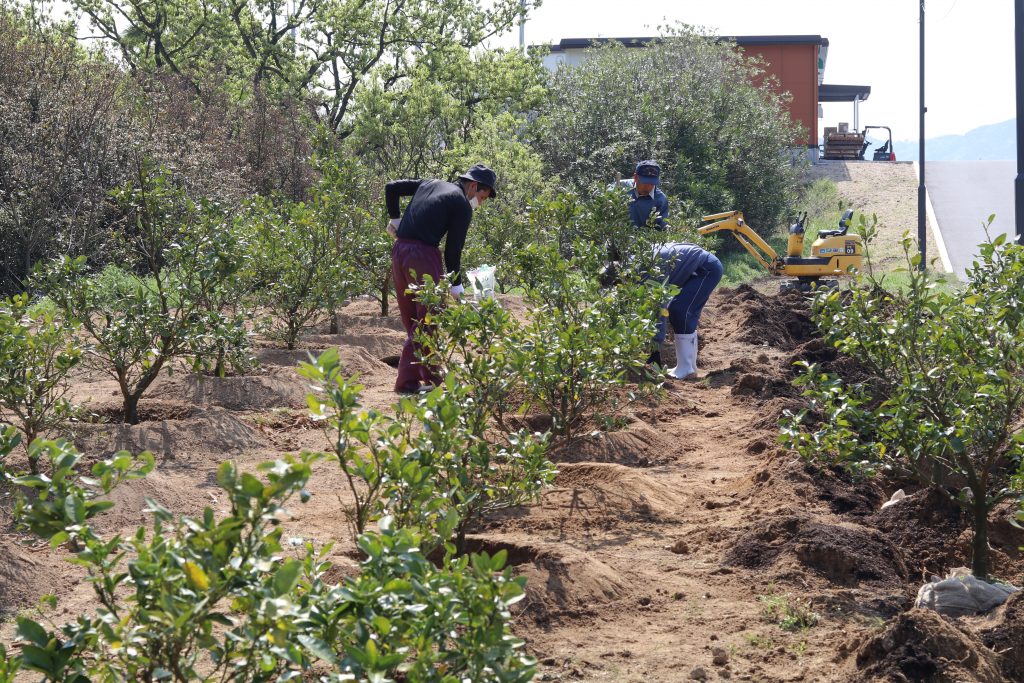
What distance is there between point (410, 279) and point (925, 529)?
4266 millimetres

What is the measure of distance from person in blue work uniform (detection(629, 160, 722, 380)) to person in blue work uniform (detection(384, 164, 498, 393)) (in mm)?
2076

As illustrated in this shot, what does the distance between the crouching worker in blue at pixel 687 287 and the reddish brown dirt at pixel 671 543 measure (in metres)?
1.91

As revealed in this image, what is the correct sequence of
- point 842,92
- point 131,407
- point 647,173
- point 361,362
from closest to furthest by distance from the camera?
point 131,407 → point 361,362 → point 647,173 → point 842,92

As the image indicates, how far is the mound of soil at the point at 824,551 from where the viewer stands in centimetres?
493

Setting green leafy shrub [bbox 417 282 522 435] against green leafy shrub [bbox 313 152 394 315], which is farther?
green leafy shrub [bbox 313 152 394 315]

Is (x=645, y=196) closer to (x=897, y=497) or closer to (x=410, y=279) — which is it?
(x=410, y=279)

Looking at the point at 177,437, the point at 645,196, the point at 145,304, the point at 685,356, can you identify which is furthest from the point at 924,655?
the point at 685,356

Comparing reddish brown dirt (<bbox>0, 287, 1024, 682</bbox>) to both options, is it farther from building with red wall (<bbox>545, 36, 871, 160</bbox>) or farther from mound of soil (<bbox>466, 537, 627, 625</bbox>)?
building with red wall (<bbox>545, 36, 871, 160</bbox>)

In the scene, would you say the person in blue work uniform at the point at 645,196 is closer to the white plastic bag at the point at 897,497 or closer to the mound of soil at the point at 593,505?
the mound of soil at the point at 593,505

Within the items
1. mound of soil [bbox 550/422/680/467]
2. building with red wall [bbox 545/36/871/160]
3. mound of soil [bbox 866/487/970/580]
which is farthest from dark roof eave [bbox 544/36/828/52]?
mound of soil [bbox 866/487/970/580]

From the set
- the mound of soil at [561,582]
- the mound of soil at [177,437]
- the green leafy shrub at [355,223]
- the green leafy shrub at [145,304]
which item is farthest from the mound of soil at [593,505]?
the green leafy shrub at [355,223]

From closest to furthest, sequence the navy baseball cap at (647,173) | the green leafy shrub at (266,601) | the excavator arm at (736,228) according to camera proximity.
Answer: the green leafy shrub at (266,601)
the navy baseball cap at (647,173)
the excavator arm at (736,228)

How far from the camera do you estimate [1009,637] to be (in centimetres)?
405

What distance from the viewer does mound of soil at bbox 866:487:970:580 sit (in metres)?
5.23
